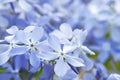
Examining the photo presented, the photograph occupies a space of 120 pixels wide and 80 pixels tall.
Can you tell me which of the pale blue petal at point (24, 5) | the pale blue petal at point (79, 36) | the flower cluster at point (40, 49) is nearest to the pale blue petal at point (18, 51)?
the flower cluster at point (40, 49)

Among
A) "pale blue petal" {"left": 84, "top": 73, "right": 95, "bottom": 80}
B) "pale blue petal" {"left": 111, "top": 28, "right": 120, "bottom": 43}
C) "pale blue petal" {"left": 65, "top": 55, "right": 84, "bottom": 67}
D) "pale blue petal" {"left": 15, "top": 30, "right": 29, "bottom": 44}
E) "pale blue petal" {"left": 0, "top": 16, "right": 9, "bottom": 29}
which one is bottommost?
"pale blue petal" {"left": 84, "top": 73, "right": 95, "bottom": 80}

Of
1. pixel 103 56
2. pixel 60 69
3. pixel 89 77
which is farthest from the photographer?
pixel 103 56

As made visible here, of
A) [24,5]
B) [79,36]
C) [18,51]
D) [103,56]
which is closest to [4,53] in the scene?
[18,51]

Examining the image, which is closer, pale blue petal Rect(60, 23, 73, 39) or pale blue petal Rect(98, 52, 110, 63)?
pale blue petal Rect(60, 23, 73, 39)

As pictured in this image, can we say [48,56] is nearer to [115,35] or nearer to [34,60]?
[34,60]

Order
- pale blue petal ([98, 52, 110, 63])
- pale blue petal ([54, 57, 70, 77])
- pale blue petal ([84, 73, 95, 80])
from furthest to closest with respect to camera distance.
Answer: pale blue petal ([98, 52, 110, 63]), pale blue petal ([84, 73, 95, 80]), pale blue petal ([54, 57, 70, 77])

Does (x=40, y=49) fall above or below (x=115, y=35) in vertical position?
below

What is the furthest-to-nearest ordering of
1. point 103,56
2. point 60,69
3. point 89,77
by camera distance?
point 103,56 → point 89,77 → point 60,69

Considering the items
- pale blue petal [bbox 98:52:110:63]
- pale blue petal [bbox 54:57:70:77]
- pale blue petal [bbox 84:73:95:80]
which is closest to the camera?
pale blue petal [bbox 54:57:70:77]

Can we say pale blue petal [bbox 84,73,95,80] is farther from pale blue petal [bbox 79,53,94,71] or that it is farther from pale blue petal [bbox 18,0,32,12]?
pale blue petal [bbox 18,0,32,12]

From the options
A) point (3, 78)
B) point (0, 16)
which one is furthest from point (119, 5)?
point (3, 78)

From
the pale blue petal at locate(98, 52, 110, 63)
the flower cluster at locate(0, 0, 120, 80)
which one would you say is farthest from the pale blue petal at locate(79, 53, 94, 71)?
the pale blue petal at locate(98, 52, 110, 63)

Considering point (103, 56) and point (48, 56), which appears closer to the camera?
point (48, 56)

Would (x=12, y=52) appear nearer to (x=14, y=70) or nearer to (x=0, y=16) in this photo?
(x=14, y=70)
